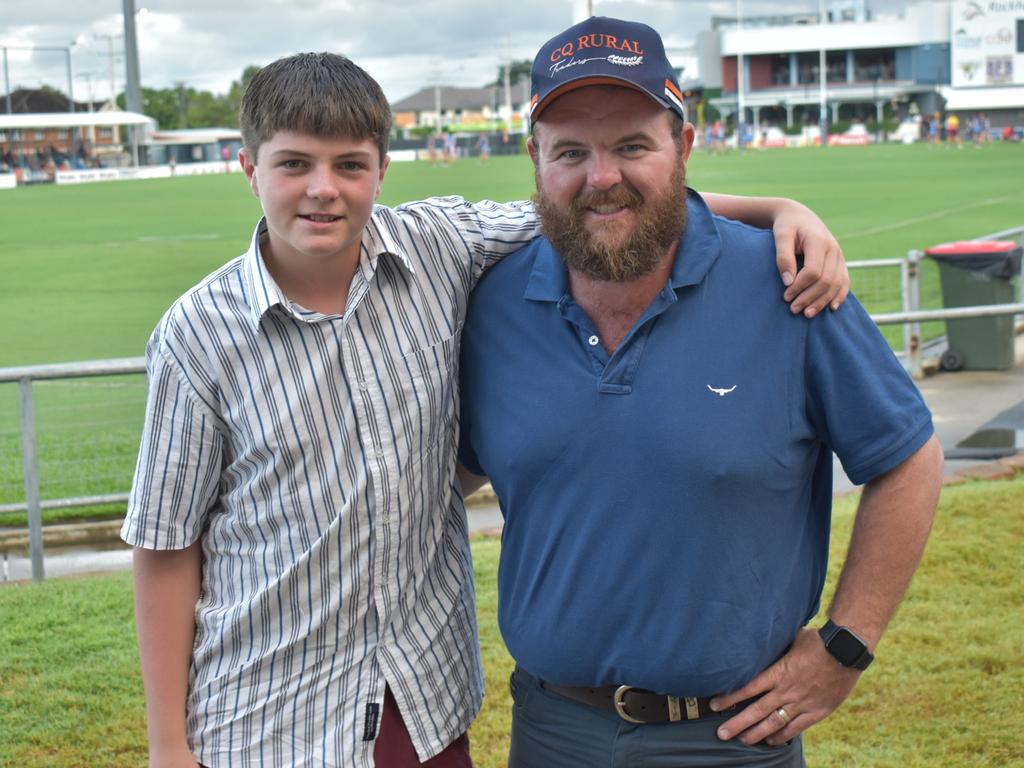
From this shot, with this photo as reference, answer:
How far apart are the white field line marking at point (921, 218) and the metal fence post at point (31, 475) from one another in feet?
60.5

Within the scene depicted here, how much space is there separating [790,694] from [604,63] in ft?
4.19

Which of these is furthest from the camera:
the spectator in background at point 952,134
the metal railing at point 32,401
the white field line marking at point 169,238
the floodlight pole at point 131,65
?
the spectator in background at point 952,134

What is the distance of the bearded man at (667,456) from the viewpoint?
2.43m

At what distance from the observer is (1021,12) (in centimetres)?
9475

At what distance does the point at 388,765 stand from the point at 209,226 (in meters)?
28.6

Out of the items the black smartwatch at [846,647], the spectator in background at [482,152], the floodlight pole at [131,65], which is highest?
the floodlight pole at [131,65]

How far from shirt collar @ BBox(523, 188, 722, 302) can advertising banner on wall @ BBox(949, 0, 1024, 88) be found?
9975 centimetres

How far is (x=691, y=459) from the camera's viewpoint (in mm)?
2393

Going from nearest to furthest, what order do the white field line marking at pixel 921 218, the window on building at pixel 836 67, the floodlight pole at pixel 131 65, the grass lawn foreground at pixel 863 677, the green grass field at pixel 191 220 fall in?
the grass lawn foreground at pixel 863 677 → the green grass field at pixel 191 220 → the white field line marking at pixel 921 218 → the floodlight pole at pixel 131 65 → the window on building at pixel 836 67

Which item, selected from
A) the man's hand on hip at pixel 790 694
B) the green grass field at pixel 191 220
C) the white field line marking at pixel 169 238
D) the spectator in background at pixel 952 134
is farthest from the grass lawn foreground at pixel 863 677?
the spectator in background at pixel 952 134

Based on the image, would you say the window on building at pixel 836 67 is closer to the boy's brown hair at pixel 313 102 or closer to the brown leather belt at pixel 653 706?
the boy's brown hair at pixel 313 102

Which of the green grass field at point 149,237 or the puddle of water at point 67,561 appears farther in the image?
the green grass field at point 149,237

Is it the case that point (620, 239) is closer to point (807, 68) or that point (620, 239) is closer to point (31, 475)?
point (31, 475)

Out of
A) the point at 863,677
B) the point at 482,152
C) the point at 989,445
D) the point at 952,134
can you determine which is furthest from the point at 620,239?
the point at 952,134
